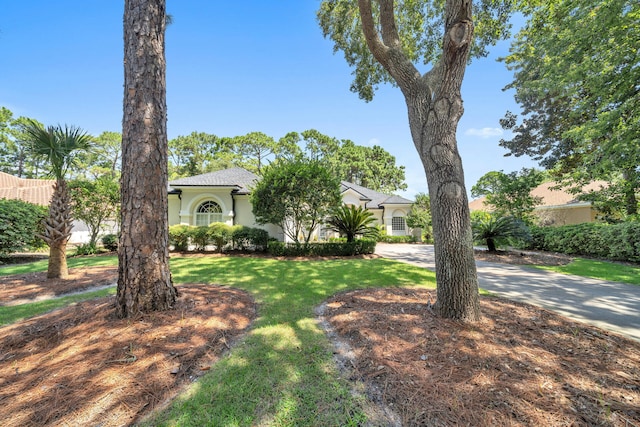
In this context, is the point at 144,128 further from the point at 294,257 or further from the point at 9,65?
the point at 9,65

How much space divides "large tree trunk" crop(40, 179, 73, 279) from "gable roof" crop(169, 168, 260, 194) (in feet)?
23.7

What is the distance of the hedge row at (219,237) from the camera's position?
37.9ft

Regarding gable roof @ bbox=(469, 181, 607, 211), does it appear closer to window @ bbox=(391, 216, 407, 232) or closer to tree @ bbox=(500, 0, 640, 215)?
window @ bbox=(391, 216, 407, 232)

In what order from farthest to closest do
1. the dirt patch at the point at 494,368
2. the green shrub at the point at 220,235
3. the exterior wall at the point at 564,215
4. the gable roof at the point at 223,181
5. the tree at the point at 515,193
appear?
1. the exterior wall at the point at 564,215
2. the tree at the point at 515,193
3. the gable roof at the point at 223,181
4. the green shrub at the point at 220,235
5. the dirt patch at the point at 494,368

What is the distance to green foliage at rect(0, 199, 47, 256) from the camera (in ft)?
30.8

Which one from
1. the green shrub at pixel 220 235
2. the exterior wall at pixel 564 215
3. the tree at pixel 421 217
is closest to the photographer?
the green shrub at pixel 220 235

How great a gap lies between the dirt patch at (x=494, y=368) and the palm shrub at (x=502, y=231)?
8.88 m

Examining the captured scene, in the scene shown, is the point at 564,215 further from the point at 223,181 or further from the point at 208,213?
the point at 208,213

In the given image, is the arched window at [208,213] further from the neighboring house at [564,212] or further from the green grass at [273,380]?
the neighboring house at [564,212]

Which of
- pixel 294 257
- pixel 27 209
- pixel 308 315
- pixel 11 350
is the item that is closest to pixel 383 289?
pixel 308 315

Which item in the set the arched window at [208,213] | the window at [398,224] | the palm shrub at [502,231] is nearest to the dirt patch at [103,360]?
the arched window at [208,213]

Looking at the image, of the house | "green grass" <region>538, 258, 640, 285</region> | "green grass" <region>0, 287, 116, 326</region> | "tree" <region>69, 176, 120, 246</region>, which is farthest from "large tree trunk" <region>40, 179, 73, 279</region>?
"green grass" <region>538, 258, 640, 285</region>

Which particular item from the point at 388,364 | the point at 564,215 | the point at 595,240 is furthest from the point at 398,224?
the point at 388,364

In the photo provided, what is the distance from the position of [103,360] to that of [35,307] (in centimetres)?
363
